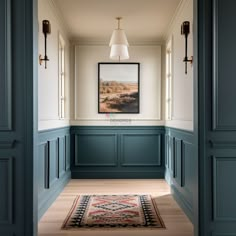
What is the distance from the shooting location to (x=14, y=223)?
99.2 inches

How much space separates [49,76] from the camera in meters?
4.46

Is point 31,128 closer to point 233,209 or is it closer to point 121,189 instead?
point 233,209

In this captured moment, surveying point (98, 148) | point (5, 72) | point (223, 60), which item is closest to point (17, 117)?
point (5, 72)

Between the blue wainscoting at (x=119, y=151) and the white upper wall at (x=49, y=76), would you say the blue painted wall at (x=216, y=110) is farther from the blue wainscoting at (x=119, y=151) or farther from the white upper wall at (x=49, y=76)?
the blue wainscoting at (x=119, y=151)

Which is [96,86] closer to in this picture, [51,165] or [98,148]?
[98,148]

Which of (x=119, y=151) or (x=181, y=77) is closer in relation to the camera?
(x=181, y=77)

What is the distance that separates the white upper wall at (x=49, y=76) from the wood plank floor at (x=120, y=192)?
1005mm

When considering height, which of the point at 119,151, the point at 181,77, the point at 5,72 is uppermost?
Answer: the point at 181,77

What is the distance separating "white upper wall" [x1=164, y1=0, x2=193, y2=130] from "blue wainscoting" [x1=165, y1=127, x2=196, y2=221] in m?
0.14

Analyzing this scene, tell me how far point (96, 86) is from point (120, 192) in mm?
2201

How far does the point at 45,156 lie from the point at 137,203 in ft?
4.36

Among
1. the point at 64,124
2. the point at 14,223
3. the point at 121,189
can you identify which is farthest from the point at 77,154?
the point at 14,223

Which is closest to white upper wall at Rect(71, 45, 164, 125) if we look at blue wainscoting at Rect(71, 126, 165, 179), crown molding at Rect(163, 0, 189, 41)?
blue wainscoting at Rect(71, 126, 165, 179)

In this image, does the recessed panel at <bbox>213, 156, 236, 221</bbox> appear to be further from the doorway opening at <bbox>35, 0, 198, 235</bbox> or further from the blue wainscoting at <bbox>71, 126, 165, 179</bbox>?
the blue wainscoting at <bbox>71, 126, 165, 179</bbox>
